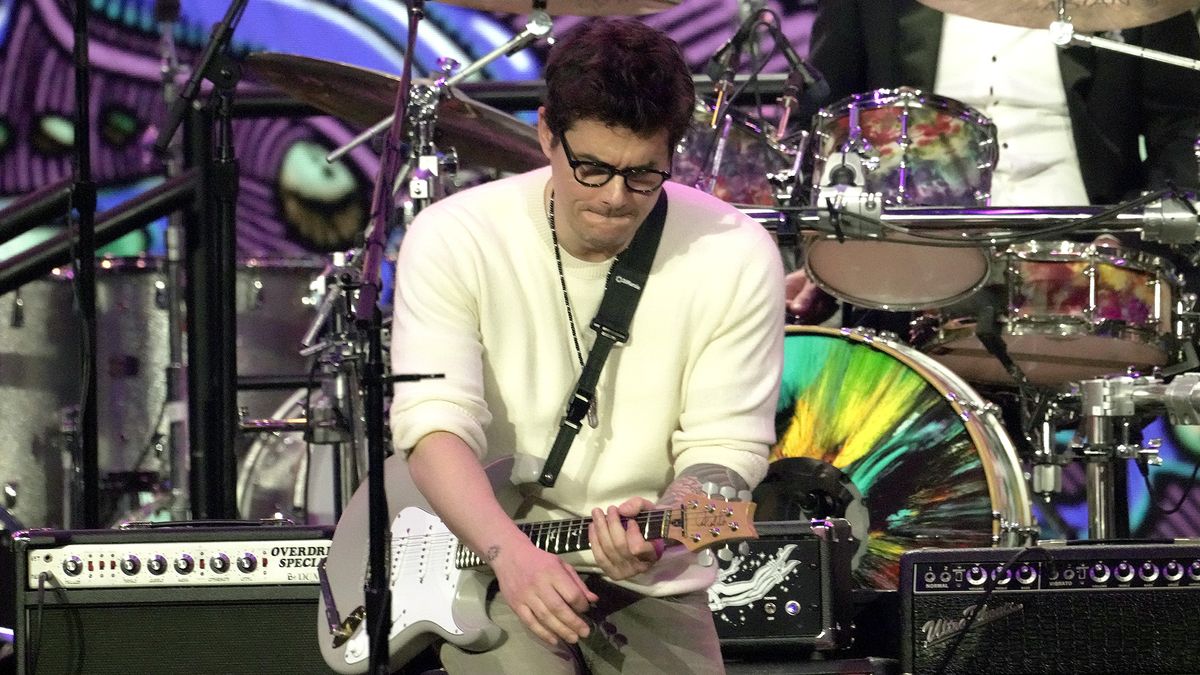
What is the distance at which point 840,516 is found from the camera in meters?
4.40

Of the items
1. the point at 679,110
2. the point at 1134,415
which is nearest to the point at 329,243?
the point at 1134,415

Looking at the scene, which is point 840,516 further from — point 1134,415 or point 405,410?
point 405,410

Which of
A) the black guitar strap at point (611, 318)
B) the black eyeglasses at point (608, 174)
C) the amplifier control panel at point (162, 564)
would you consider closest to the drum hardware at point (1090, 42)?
the black guitar strap at point (611, 318)

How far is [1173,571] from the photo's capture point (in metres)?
3.68

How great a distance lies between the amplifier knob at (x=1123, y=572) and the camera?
3688mm

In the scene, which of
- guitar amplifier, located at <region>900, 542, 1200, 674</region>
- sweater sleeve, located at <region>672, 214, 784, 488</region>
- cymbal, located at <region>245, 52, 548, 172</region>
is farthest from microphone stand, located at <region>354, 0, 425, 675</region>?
cymbal, located at <region>245, 52, 548, 172</region>

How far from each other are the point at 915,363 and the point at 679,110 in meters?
1.68

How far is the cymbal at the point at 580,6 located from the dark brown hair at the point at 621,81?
1972mm

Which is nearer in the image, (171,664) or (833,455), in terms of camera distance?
(171,664)

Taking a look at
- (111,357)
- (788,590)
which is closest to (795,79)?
(788,590)

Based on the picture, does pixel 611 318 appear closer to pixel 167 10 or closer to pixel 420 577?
pixel 420 577

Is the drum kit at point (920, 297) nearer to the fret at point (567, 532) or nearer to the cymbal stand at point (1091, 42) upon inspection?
the cymbal stand at point (1091, 42)

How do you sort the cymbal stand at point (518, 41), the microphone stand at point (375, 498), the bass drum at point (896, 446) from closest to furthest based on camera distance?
1. the microphone stand at point (375, 498)
2. the bass drum at point (896, 446)
3. the cymbal stand at point (518, 41)

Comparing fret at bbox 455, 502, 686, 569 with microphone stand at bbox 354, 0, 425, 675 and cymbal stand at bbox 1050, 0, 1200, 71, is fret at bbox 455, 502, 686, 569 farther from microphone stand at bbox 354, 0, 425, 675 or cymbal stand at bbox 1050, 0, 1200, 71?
cymbal stand at bbox 1050, 0, 1200, 71
